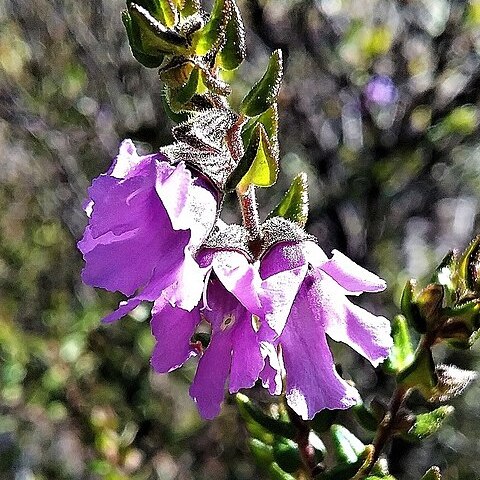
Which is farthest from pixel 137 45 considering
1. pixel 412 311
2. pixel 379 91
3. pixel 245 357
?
pixel 379 91

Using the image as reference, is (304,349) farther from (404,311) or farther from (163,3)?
(163,3)

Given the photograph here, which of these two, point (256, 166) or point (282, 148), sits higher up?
point (256, 166)

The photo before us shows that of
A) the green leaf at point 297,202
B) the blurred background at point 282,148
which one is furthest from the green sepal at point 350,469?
the blurred background at point 282,148

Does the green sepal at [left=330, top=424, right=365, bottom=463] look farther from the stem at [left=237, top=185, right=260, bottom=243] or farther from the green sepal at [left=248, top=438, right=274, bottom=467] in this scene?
the stem at [left=237, top=185, right=260, bottom=243]

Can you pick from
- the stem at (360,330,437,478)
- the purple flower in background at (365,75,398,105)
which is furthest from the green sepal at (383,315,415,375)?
the purple flower in background at (365,75,398,105)

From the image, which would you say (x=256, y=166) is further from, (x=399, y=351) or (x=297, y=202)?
(x=399, y=351)

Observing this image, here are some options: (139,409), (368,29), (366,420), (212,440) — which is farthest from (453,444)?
(366,420)
